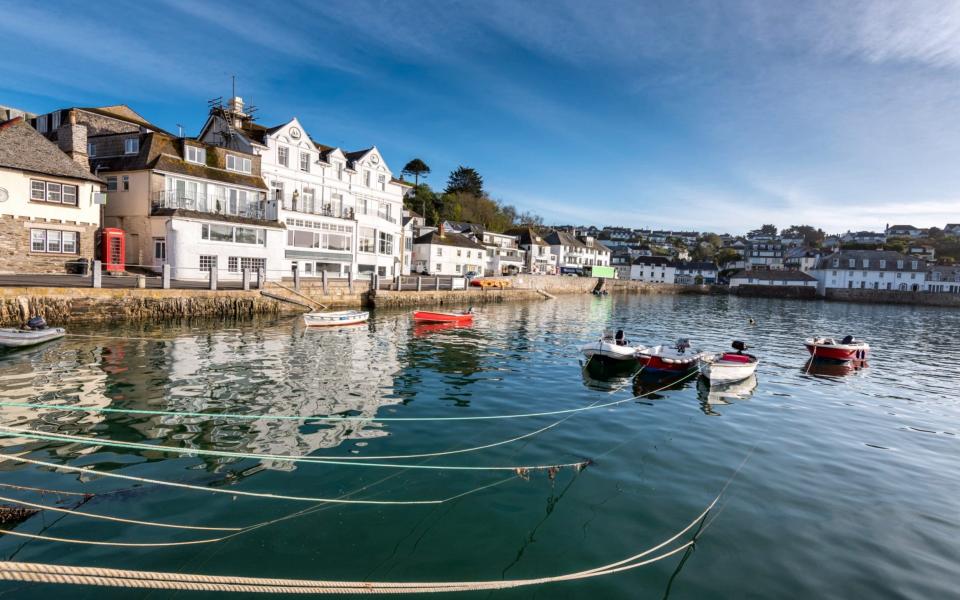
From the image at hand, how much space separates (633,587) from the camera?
6.86 m

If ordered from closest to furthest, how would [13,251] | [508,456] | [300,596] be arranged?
[300,596] < [508,456] < [13,251]

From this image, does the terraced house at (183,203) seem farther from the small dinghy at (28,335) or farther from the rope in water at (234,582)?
the rope in water at (234,582)

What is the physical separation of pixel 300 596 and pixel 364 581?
2.86ft

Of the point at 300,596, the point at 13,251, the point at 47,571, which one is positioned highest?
the point at 13,251

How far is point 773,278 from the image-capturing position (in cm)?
12006

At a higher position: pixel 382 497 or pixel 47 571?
pixel 47 571

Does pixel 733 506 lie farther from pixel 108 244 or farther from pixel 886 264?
pixel 886 264

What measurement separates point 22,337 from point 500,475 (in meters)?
22.1

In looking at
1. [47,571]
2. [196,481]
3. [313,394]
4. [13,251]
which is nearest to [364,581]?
[47,571]

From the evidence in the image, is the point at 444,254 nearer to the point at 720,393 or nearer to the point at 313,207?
the point at 313,207

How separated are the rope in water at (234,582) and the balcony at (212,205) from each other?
128ft

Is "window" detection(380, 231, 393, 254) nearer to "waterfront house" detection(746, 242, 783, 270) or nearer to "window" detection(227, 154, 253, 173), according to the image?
"window" detection(227, 154, 253, 173)

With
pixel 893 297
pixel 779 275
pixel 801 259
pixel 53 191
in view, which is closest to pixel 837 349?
pixel 53 191

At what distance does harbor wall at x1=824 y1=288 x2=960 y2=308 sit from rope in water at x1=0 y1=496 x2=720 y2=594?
427 ft
